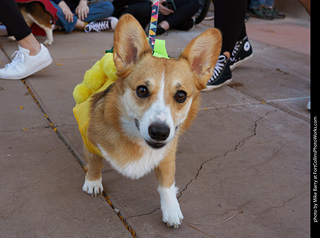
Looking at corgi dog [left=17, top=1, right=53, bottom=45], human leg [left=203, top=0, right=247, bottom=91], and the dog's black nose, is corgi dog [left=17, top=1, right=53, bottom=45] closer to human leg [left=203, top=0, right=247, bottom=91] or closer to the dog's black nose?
human leg [left=203, top=0, right=247, bottom=91]

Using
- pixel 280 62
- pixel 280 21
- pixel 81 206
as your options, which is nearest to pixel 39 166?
pixel 81 206

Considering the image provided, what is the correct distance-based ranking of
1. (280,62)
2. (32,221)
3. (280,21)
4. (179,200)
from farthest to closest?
1. (280,21)
2. (280,62)
3. (179,200)
4. (32,221)

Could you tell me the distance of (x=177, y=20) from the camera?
6.52 meters

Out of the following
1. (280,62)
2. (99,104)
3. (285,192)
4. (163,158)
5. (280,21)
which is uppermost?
(99,104)

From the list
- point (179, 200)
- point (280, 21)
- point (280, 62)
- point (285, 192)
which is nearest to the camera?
point (179, 200)

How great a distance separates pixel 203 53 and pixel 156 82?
441mm

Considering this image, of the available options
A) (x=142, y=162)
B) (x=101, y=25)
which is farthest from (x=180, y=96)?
(x=101, y=25)

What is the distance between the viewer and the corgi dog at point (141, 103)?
1929mm

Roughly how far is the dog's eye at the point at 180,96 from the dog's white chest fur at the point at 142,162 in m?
0.32

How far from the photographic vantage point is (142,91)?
1931mm

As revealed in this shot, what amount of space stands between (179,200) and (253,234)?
0.51 meters

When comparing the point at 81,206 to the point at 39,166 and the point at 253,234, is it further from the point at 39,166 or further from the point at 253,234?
the point at 253,234

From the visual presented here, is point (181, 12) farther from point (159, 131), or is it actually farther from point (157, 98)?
point (159, 131)

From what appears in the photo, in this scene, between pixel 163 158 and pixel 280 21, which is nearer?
pixel 163 158
